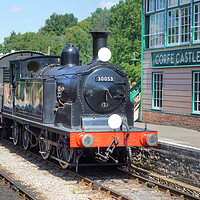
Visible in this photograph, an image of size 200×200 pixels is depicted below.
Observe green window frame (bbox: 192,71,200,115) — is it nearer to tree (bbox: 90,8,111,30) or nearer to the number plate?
the number plate

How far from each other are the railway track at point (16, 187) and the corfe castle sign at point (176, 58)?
7667mm

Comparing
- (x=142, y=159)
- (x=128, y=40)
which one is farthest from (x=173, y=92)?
(x=128, y=40)

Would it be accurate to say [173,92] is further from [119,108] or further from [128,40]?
[128,40]

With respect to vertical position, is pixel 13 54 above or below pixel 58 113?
above

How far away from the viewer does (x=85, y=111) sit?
878 centimetres

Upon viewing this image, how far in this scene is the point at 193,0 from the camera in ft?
44.4

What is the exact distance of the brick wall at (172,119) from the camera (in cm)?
1323

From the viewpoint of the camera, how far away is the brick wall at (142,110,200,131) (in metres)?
13.2

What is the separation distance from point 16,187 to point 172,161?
371 cm

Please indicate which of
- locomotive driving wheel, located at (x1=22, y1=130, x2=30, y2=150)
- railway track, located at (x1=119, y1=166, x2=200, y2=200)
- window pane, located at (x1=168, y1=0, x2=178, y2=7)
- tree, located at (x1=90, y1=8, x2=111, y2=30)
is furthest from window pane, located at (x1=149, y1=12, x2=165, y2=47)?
tree, located at (x1=90, y1=8, x2=111, y2=30)

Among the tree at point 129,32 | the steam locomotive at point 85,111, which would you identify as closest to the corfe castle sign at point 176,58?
the steam locomotive at point 85,111

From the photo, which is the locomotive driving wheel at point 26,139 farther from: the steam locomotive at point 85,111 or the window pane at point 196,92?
the window pane at point 196,92

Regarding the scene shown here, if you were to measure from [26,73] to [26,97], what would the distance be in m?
0.75

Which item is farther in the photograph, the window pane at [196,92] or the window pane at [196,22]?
the window pane at [196,22]
